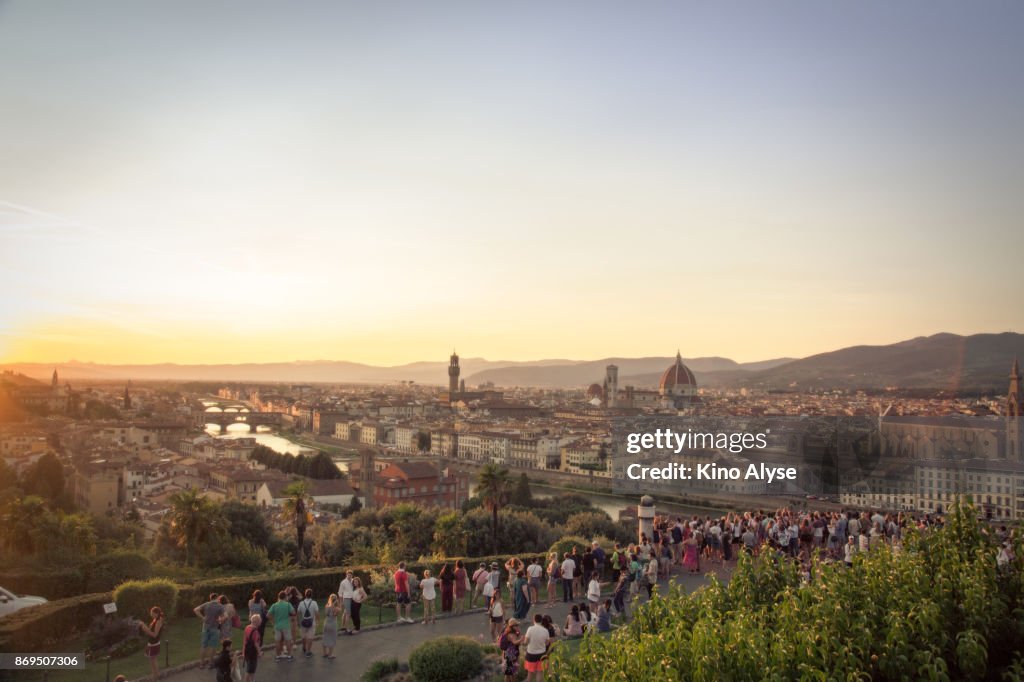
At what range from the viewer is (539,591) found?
10.3 metres

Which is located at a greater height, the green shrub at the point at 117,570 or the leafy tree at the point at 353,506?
the green shrub at the point at 117,570

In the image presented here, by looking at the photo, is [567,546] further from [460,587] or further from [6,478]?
[6,478]

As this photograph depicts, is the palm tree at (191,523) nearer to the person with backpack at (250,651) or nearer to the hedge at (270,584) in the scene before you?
the hedge at (270,584)

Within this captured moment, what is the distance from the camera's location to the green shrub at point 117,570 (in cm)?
1255

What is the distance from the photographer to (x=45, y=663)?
7.85 meters

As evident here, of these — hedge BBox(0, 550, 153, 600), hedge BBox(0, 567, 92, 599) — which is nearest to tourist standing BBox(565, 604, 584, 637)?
hedge BBox(0, 550, 153, 600)

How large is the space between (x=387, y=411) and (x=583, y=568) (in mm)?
111880

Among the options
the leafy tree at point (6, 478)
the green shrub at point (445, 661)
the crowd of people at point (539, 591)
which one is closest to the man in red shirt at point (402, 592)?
the crowd of people at point (539, 591)

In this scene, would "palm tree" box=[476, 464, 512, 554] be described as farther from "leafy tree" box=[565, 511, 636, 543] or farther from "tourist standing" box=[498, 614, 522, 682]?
"tourist standing" box=[498, 614, 522, 682]

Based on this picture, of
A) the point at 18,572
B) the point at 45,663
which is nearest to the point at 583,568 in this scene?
the point at 45,663

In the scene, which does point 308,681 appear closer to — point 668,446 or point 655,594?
point 655,594

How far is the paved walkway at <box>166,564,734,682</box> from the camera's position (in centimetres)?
732

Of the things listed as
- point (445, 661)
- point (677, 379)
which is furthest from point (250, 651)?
point (677, 379)

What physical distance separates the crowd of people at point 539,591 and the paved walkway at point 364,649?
4.5 inches
